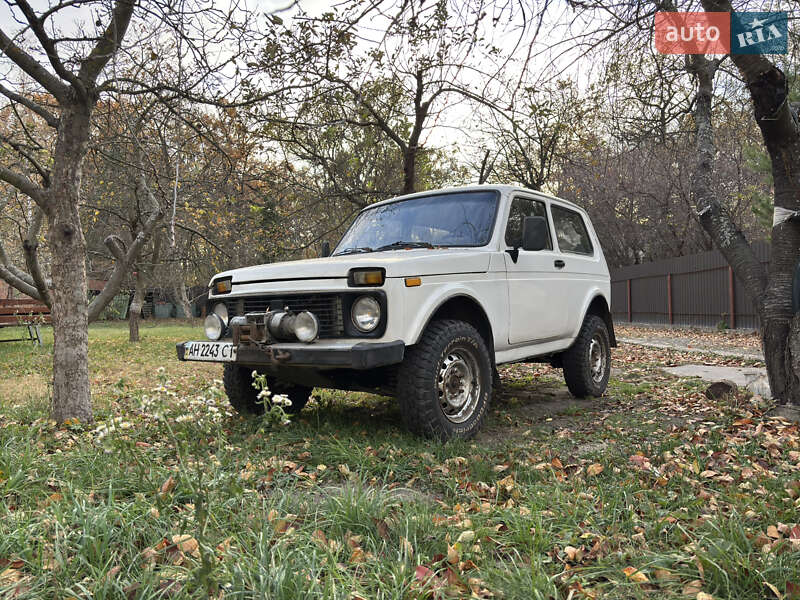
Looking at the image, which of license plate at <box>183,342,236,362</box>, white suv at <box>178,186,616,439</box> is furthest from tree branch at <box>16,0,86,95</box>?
license plate at <box>183,342,236,362</box>

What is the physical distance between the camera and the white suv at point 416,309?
3.91 meters

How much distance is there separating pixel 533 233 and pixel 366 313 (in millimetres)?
1620

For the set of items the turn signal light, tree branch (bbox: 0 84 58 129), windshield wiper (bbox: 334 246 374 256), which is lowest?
the turn signal light

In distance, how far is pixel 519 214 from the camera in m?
5.32

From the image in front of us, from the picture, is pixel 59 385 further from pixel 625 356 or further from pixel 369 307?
pixel 625 356

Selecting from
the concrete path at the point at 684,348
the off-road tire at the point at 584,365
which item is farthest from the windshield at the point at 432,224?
the concrete path at the point at 684,348

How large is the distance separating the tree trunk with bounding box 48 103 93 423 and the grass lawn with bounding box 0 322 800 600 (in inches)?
15.8

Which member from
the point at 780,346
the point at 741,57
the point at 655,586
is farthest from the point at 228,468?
the point at 741,57

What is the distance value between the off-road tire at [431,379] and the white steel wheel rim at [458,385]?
0.07 ft

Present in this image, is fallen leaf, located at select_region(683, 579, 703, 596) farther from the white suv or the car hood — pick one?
the car hood

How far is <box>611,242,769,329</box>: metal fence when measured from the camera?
14.8 m

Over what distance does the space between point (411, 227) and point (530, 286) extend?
118 centimetres

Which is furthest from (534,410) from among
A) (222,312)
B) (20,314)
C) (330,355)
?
(20,314)

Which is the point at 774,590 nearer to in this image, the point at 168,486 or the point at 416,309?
the point at 416,309
